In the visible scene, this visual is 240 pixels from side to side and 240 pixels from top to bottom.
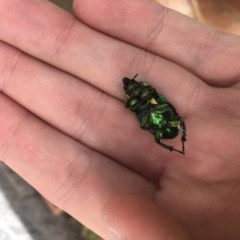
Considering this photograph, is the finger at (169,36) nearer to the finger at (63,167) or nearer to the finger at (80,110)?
the finger at (80,110)

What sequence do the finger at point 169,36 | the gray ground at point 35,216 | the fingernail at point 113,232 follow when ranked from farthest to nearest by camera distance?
1. the gray ground at point 35,216
2. the finger at point 169,36
3. the fingernail at point 113,232

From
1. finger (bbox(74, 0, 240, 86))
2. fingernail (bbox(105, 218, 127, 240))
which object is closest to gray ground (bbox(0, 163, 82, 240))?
finger (bbox(74, 0, 240, 86))

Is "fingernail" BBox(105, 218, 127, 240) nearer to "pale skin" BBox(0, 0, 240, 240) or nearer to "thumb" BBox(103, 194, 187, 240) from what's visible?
"thumb" BBox(103, 194, 187, 240)

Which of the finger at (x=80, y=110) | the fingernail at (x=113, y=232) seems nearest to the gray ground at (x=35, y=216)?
the finger at (x=80, y=110)

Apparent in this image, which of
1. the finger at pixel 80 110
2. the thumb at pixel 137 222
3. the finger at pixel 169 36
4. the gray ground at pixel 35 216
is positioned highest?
the finger at pixel 169 36

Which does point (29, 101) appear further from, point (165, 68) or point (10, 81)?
point (165, 68)

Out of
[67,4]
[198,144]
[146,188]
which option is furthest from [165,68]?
[67,4]

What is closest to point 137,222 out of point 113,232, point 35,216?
point 113,232
